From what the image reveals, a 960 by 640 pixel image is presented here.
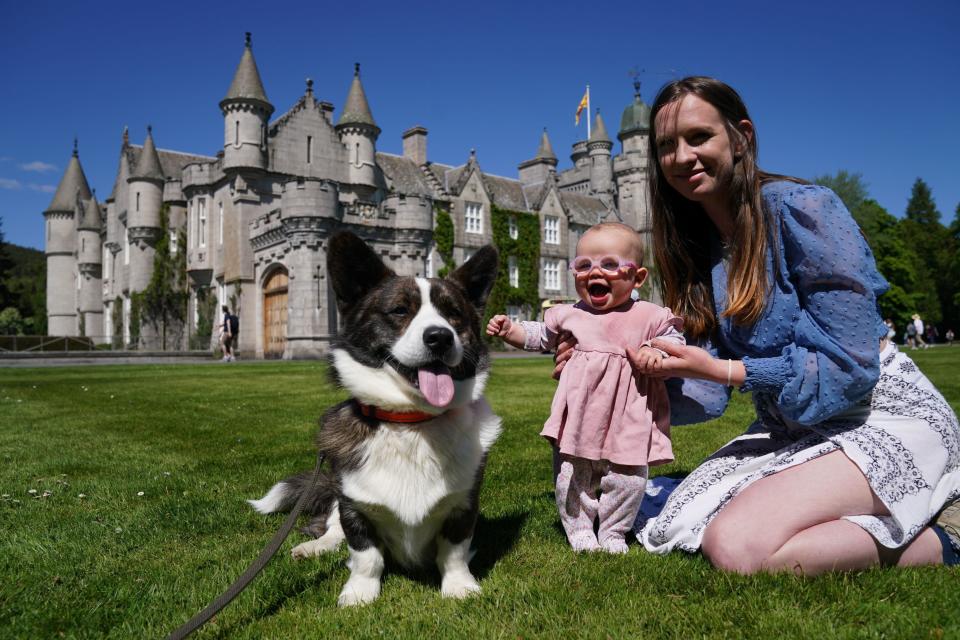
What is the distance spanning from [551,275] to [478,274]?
4285 centimetres

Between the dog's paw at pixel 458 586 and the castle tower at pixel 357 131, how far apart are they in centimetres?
3466

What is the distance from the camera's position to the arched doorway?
31.6 meters

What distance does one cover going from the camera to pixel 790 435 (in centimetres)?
356

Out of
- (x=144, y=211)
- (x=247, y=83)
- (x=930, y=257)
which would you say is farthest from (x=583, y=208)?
(x=930, y=257)

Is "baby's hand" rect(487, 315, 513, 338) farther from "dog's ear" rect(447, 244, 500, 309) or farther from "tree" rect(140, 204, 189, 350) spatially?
"tree" rect(140, 204, 189, 350)

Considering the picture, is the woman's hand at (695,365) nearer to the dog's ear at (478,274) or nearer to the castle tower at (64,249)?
the dog's ear at (478,274)

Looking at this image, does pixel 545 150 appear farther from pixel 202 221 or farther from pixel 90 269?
pixel 90 269

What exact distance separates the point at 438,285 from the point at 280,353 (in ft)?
99.6

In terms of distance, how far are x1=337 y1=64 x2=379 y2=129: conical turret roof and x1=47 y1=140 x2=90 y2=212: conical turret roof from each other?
118ft

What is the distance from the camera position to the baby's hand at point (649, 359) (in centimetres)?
322

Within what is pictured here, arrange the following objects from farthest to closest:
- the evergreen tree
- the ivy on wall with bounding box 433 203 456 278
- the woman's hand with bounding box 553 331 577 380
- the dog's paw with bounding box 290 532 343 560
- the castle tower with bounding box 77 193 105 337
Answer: the evergreen tree, the castle tower with bounding box 77 193 105 337, the ivy on wall with bounding box 433 203 456 278, the woman's hand with bounding box 553 331 577 380, the dog's paw with bounding box 290 532 343 560

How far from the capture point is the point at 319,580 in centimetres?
321

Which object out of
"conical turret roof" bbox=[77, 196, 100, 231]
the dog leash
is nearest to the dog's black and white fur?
the dog leash

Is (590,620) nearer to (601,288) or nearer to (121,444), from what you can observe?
(601,288)
